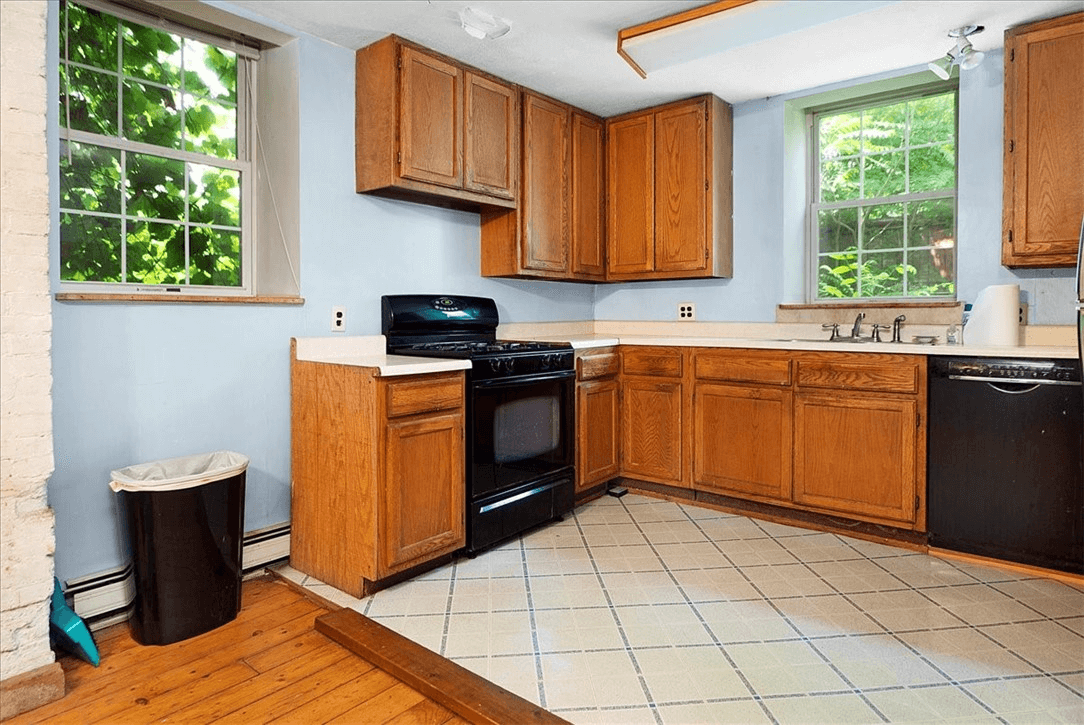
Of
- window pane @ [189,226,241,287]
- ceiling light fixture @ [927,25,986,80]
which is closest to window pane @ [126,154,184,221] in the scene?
window pane @ [189,226,241,287]

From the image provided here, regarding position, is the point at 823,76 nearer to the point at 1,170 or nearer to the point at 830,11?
the point at 830,11

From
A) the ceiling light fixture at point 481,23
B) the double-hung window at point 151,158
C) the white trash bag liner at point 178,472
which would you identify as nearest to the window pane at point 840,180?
the ceiling light fixture at point 481,23

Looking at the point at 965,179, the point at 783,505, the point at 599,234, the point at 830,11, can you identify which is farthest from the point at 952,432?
the point at 599,234

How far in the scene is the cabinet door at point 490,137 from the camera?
127 inches

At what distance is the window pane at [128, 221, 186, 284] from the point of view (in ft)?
8.31

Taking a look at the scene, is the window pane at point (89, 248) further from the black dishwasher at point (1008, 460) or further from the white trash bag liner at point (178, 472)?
the black dishwasher at point (1008, 460)

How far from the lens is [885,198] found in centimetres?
365

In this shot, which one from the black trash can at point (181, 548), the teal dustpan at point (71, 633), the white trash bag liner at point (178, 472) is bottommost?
the teal dustpan at point (71, 633)

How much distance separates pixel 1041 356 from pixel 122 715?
3.31 m

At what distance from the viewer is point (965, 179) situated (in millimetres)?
3193

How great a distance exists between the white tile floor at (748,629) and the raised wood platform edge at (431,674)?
0.06 m

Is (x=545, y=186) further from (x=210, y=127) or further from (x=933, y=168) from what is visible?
(x=933, y=168)

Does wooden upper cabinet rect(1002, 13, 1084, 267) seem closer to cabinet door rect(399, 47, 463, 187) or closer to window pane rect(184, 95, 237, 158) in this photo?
cabinet door rect(399, 47, 463, 187)

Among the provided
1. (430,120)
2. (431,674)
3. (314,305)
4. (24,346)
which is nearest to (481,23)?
(430,120)
